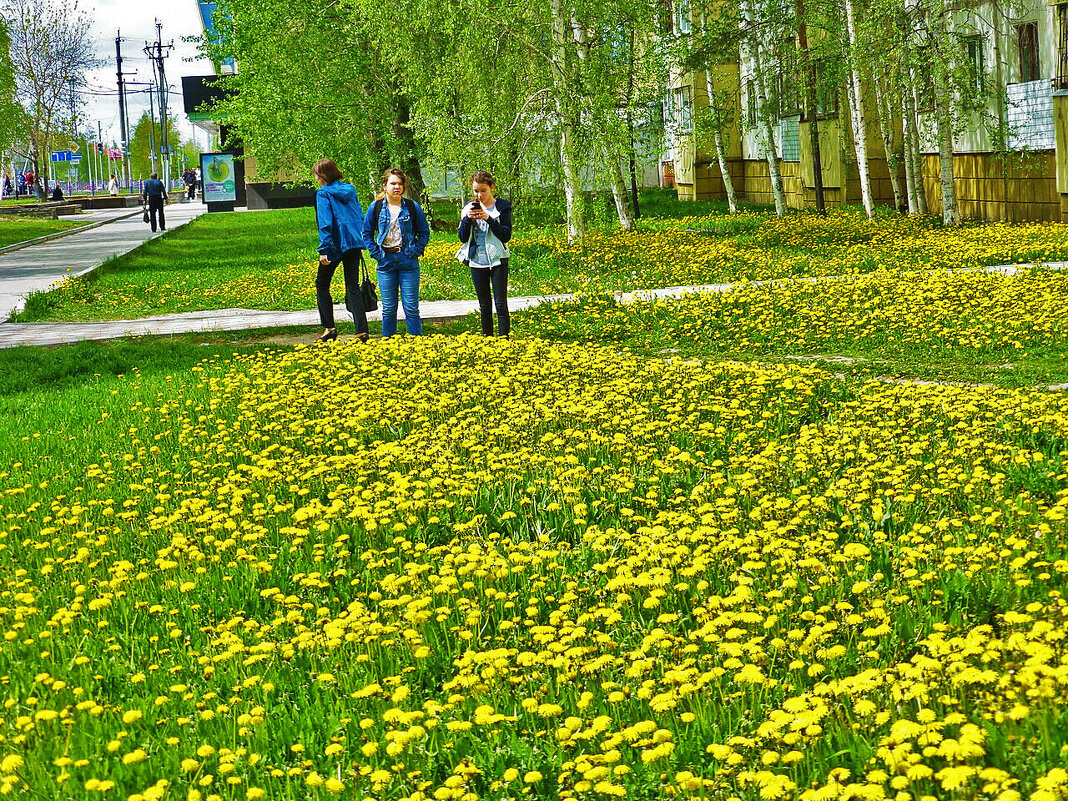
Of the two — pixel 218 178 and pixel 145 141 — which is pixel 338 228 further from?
pixel 145 141

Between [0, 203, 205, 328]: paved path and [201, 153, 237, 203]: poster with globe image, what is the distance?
2414cm

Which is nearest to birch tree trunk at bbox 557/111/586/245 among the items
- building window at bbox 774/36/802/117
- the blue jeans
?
building window at bbox 774/36/802/117

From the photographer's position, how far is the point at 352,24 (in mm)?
31656

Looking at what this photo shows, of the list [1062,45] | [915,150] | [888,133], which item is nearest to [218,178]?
[888,133]

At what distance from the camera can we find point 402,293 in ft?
43.4

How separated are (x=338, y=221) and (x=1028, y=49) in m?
19.1

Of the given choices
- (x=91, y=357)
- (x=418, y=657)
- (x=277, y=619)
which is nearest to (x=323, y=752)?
(x=418, y=657)

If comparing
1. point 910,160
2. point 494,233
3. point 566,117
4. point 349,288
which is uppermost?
point 566,117

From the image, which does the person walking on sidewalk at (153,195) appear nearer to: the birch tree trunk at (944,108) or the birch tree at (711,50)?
the birch tree at (711,50)

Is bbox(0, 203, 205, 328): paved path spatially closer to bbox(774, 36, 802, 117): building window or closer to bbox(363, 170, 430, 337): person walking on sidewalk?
bbox(363, 170, 430, 337): person walking on sidewalk

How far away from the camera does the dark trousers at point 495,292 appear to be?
12867 millimetres

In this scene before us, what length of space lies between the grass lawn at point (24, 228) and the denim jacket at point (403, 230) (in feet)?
102

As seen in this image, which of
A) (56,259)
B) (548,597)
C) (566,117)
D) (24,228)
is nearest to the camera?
(548,597)

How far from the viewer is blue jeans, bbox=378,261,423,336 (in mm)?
13000
